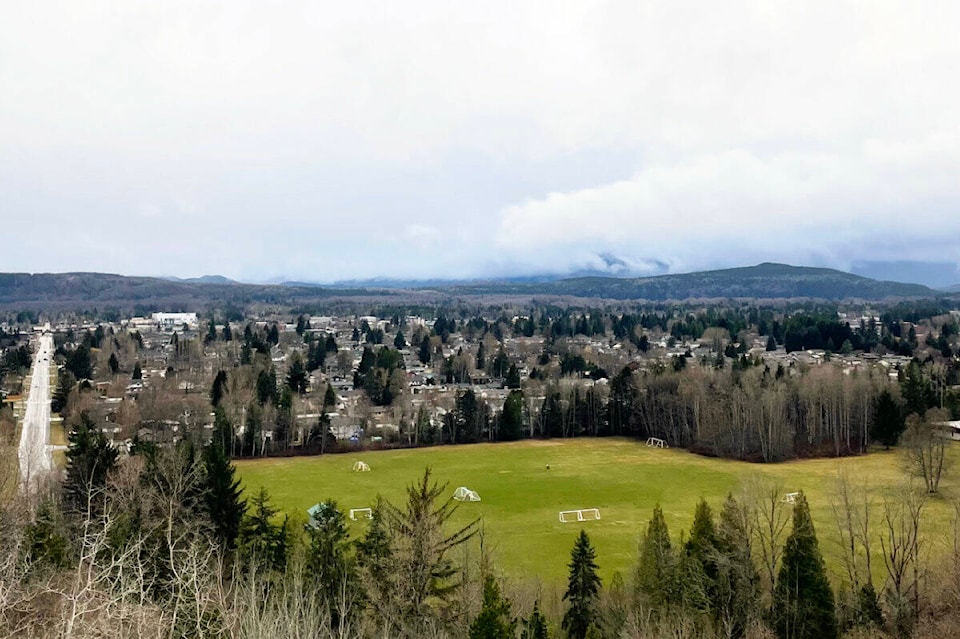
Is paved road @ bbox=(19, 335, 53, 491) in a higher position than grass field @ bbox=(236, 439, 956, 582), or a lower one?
higher

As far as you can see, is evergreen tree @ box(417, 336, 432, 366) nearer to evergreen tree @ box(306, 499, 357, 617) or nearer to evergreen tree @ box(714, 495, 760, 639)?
evergreen tree @ box(306, 499, 357, 617)

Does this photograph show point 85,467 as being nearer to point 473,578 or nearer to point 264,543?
point 264,543

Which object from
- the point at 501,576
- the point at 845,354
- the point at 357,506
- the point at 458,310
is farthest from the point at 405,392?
the point at 458,310

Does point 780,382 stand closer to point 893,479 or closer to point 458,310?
point 893,479

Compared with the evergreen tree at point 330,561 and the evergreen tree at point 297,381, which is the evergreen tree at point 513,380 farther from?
the evergreen tree at point 330,561

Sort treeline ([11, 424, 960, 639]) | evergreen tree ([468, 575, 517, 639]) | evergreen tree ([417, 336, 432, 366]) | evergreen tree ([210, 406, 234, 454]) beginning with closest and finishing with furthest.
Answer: evergreen tree ([468, 575, 517, 639]) < treeline ([11, 424, 960, 639]) < evergreen tree ([210, 406, 234, 454]) < evergreen tree ([417, 336, 432, 366])

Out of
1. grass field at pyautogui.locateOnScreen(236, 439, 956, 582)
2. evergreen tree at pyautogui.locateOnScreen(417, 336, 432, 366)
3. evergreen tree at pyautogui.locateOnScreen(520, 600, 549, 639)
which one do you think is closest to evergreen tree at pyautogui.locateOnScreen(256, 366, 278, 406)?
grass field at pyautogui.locateOnScreen(236, 439, 956, 582)
